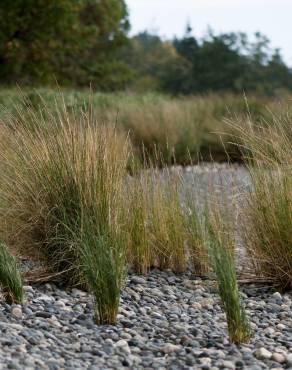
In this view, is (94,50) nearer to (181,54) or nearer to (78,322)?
(181,54)

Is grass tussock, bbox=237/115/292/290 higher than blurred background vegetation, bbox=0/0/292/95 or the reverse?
the reverse

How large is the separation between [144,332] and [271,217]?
1.30m

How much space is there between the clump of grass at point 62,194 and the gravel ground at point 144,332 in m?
0.25

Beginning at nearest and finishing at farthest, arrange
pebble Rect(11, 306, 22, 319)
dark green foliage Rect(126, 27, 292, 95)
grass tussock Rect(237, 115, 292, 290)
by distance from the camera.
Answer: pebble Rect(11, 306, 22, 319) < grass tussock Rect(237, 115, 292, 290) < dark green foliage Rect(126, 27, 292, 95)

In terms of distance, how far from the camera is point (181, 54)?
30812 millimetres

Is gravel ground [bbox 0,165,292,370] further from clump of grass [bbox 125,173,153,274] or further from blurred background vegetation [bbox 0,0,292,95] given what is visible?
blurred background vegetation [bbox 0,0,292,95]

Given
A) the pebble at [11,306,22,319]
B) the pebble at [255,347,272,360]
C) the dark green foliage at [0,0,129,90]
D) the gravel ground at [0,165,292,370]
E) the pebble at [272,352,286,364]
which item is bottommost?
the pebble at [272,352,286,364]

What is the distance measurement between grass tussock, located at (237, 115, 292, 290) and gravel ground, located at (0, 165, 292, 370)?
221mm

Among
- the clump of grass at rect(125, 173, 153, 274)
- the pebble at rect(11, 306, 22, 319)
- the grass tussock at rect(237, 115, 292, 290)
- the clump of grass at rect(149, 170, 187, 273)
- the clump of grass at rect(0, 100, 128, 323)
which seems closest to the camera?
the pebble at rect(11, 306, 22, 319)

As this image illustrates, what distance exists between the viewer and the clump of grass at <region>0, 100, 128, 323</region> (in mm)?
4168

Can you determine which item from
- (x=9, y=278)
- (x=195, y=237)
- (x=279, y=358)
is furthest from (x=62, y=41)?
(x=279, y=358)

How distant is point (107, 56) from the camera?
Result: 25000 mm

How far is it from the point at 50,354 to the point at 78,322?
51 cm

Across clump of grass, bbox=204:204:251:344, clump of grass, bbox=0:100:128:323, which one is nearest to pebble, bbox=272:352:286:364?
clump of grass, bbox=204:204:251:344
